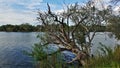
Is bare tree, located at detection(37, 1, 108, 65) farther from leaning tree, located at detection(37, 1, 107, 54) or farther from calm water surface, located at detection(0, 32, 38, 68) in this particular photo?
calm water surface, located at detection(0, 32, 38, 68)

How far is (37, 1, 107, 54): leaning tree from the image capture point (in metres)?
21.9

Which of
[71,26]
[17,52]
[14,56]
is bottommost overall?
[17,52]

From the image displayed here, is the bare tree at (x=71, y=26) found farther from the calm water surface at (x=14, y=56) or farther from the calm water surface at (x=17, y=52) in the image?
the calm water surface at (x=14, y=56)

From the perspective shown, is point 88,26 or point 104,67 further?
point 88,26

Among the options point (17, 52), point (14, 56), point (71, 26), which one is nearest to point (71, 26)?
point (71, 26)

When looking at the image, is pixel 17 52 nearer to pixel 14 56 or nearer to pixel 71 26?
pixel 14 56

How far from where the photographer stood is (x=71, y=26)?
2511cm

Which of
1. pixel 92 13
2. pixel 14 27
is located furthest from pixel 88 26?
pixel 14 27

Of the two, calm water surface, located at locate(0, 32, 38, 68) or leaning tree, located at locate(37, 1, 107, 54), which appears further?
calm water surface, located at locate(0, 32, 38, 68)

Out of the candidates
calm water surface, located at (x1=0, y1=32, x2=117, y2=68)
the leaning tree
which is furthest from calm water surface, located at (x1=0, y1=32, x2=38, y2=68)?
the leaning tree

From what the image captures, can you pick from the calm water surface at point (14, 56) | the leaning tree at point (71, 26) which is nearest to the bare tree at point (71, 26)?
the leaning tree at point (71, 26)

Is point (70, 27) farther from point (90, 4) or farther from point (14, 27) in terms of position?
point (14, 27)

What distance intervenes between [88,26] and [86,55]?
17.1ft

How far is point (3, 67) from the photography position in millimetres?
28594
